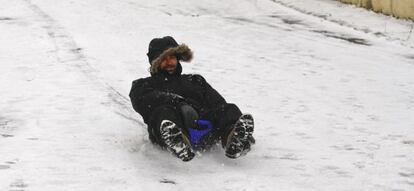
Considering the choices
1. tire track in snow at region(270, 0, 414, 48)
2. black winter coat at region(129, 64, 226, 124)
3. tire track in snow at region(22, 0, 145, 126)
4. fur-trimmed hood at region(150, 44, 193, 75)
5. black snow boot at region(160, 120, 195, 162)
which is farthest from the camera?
tire track in snow at region(270, 0, 414, 48)

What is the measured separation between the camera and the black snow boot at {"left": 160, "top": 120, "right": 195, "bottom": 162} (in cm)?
348

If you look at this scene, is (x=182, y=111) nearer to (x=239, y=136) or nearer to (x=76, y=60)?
(x=239, y=136)

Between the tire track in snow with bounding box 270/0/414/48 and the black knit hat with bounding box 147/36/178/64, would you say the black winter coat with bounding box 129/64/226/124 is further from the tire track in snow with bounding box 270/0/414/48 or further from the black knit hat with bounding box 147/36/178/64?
the tire track in snow with bounding box 270/0/414/48

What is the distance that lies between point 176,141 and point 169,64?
1009 mm

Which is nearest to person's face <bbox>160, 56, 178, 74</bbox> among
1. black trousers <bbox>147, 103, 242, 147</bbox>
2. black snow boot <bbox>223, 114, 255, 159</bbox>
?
black trousers <bbox>147, 103, 242, 147</bbox>

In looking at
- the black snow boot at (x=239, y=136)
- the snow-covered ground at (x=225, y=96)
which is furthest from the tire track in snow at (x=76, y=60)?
the black snow boot at (x=239, y=136)

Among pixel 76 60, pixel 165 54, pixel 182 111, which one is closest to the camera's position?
pixel 182 111

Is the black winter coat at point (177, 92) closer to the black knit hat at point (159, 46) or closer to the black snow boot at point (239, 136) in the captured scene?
the black knit hat at point (159, 46)

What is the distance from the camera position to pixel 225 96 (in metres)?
6.12

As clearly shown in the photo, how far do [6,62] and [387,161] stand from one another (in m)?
4.99

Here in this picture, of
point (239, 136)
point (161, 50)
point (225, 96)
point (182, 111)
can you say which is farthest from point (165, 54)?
point (225, 96)

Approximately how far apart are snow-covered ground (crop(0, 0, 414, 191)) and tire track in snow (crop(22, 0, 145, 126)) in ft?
0.07

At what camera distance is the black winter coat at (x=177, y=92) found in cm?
407

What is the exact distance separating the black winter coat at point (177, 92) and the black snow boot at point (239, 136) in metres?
0.45
